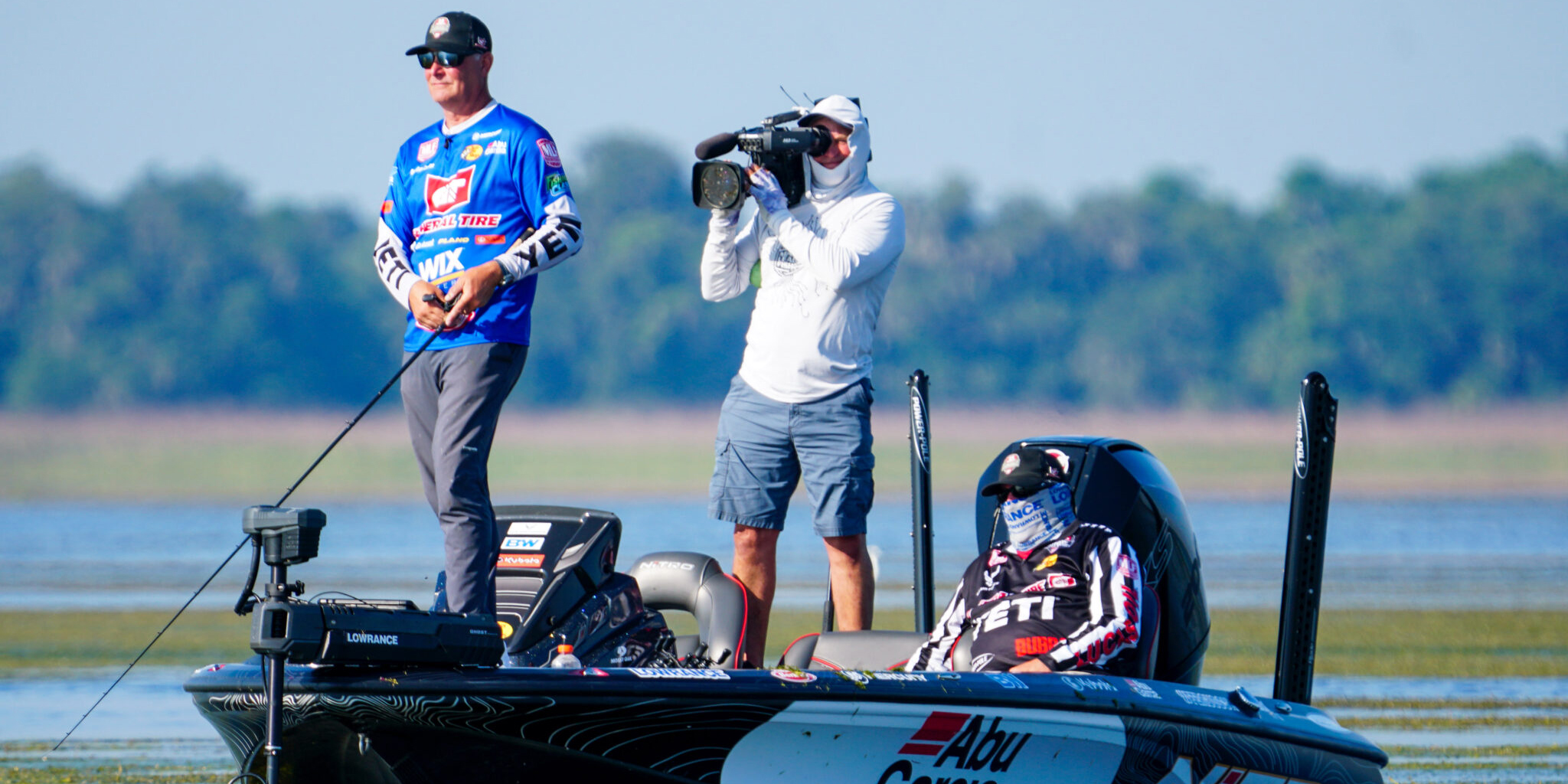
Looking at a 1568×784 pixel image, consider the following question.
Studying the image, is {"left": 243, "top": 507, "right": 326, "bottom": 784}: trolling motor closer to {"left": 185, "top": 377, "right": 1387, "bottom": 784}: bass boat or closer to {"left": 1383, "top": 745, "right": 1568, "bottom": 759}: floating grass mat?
{"left": 185, "top": 377, "right": 1387, "bottom": 784}: bass boat

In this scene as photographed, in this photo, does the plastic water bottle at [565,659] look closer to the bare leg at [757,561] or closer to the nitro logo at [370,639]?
the nitro logo at [370,639]

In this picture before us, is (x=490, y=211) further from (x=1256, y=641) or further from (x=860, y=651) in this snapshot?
(x=1256, y=641)

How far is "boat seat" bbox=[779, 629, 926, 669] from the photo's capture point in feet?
18.1

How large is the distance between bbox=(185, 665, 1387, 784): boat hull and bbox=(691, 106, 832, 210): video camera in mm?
2029

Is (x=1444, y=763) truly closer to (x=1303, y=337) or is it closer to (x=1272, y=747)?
(x=1272, y=747)

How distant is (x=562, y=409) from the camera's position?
7294 centimetres

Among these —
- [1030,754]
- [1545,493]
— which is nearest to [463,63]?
[1030,754]

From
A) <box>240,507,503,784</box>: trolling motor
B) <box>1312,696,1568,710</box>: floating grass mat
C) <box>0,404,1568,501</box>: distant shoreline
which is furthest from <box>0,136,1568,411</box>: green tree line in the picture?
<box>240,507,503,784</box>: trolling motor

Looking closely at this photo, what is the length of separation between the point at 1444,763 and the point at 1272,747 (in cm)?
233

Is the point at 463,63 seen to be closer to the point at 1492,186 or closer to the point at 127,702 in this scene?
the point at 127,702

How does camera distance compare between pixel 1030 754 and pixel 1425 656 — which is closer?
pixel 1030 754

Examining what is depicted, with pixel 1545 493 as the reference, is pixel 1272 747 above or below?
above

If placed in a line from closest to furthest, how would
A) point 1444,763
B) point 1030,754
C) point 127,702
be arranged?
Result: point 1030,754 → point 1444,763 → point 127,702

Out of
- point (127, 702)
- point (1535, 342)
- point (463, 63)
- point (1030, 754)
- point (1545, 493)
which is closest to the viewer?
point (1030, 754)
